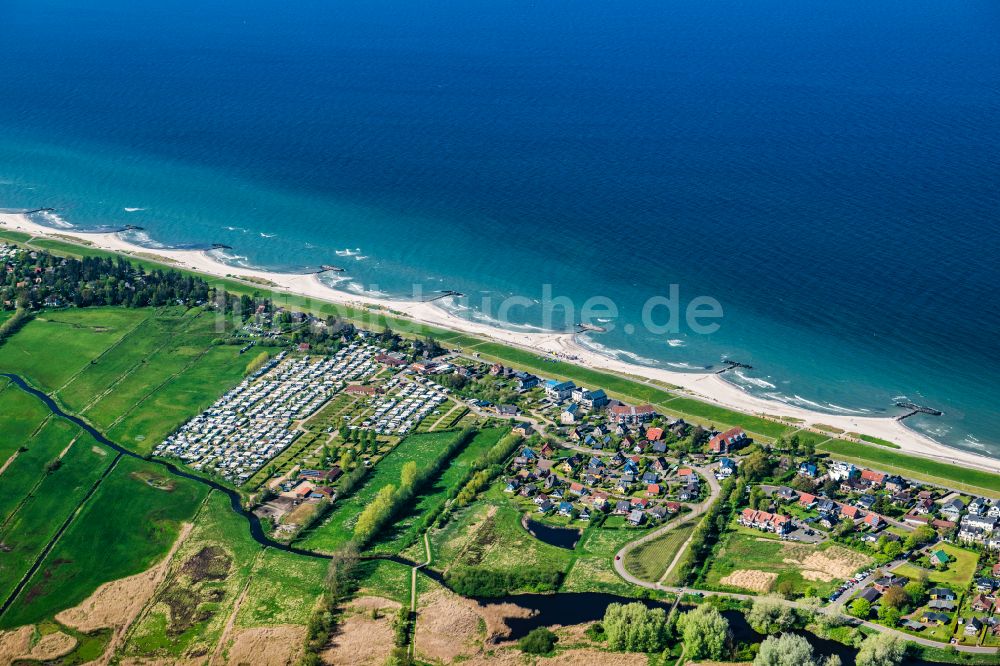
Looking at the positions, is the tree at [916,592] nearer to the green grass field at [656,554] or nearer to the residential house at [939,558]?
the residential house at [939,558]

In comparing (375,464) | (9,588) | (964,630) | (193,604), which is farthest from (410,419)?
(964,630)

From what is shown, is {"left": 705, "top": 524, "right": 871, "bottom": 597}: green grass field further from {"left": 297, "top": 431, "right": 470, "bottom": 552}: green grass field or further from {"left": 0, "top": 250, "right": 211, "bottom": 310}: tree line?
{"left": 0, "top": 250, "right": 211, "bottom": 310}: tree line

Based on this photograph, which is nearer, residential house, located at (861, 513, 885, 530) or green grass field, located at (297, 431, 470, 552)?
residential house, located at (861, 513, 885, 530)

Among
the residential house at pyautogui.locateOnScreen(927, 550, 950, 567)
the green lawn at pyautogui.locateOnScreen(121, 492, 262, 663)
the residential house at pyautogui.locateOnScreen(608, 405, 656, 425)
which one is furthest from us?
the residential house at pyautogui.locateOnScreen(608, 405, 656, 425)

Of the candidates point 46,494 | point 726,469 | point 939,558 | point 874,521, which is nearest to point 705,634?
point 939,558

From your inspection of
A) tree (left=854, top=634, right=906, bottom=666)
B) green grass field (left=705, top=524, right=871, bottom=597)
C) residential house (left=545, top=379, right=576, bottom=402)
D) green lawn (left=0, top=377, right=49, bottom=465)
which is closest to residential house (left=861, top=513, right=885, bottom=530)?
green grass field (left=705, top=524, right=871, bottom=597)

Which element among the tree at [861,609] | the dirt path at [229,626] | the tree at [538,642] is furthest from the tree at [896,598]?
the dirt path at [229,626]
